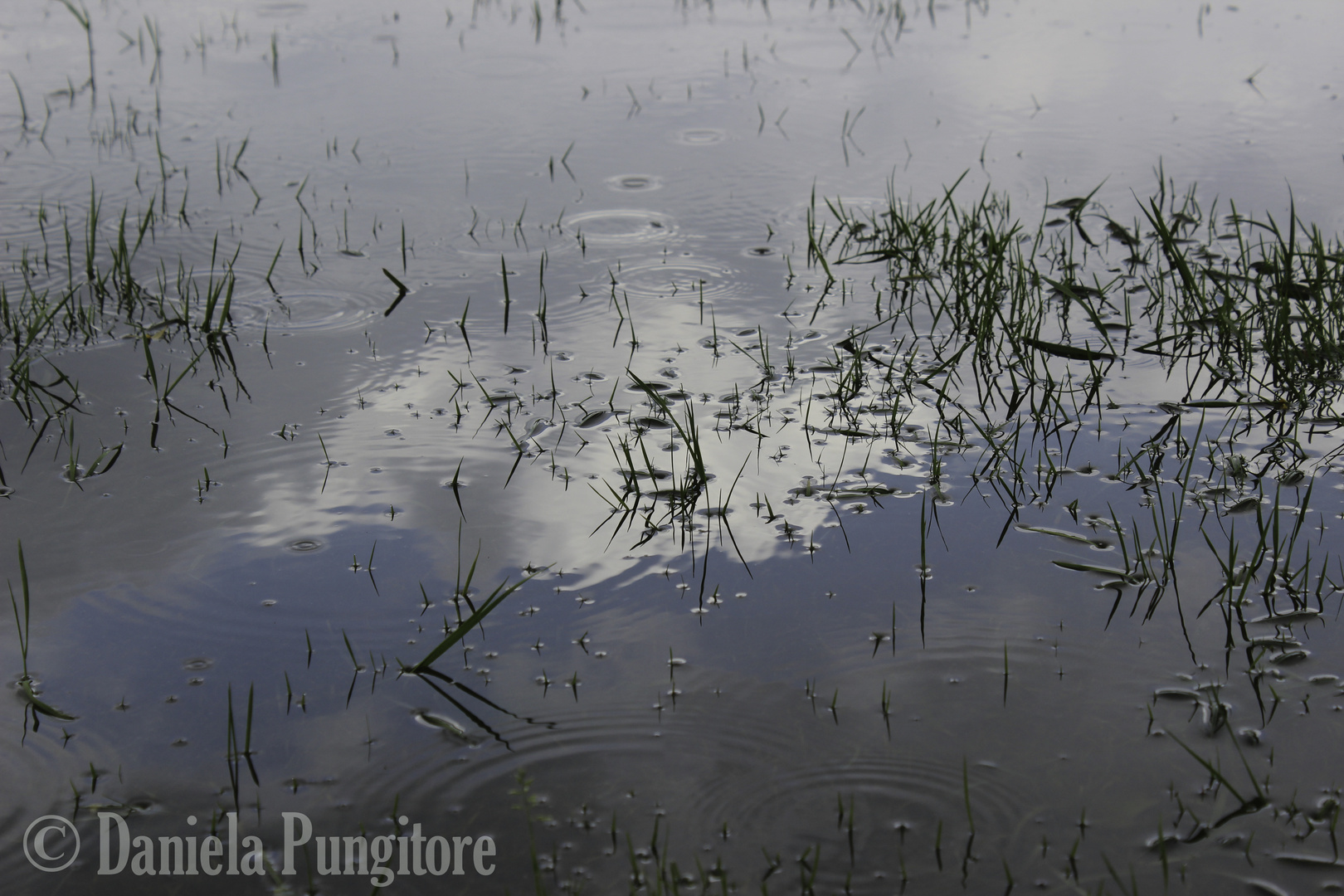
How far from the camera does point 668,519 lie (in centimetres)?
266

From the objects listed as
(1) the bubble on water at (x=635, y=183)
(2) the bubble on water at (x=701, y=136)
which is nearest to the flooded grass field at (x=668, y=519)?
(1) the bubble on water at (x=635, y=183)

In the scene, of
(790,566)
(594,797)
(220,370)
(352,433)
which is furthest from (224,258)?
(594,797)

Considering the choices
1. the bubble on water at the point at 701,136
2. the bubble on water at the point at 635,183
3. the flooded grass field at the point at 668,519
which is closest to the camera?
the flooded grass field at the point at 668,519

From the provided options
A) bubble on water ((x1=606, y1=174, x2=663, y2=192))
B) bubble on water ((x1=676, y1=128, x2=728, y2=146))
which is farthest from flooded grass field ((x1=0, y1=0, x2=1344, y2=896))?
bubble on water ((x1=676, y1=128, x2=728, y2=146))

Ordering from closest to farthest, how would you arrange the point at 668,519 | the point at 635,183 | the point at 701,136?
the point at 668,519
the point at 635,183
the point at 701,136

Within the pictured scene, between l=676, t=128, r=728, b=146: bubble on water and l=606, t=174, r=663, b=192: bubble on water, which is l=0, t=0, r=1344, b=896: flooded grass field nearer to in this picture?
l=606, t=174, r=663, b=192: bubble on water

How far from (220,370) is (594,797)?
222cm

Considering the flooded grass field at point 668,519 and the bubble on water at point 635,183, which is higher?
the bubble on water at point 635,183

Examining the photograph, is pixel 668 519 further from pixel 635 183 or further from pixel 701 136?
pixel 701 136

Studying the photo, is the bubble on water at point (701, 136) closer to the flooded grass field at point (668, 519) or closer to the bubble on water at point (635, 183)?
the flooded grass field at point (668, 519)

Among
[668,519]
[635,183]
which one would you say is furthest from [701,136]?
[668,519]

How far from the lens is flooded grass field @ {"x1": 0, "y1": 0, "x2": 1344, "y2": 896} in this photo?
1803 millimetres

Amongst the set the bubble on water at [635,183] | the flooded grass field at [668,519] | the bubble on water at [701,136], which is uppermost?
the bubble on water at [701,136]

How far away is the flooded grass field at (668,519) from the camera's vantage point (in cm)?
180
